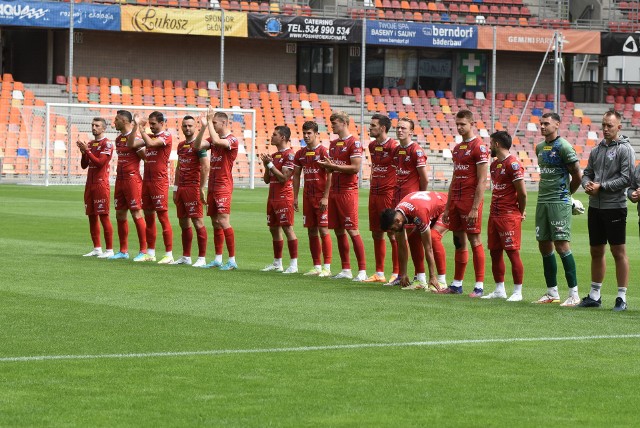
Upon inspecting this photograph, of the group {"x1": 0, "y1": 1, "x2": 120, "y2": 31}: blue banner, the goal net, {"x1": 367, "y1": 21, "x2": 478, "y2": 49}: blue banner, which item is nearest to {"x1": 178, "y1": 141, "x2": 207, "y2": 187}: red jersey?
the goal net

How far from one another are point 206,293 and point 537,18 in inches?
1657

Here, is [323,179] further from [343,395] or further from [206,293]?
[343,395]

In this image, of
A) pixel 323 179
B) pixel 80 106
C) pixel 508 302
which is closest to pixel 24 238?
pixel 323 179

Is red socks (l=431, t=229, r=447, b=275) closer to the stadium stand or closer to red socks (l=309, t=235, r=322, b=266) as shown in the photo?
red socks (l=309, t=235, r=322, b=266)

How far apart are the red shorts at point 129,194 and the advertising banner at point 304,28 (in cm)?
2913

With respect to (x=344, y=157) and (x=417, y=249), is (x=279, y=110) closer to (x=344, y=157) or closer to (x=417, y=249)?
(x=344, y=157)

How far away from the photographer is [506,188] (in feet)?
42.3

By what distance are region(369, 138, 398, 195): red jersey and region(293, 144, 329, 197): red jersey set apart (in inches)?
25.8

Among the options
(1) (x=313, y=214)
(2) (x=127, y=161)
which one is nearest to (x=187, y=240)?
(2) (x=127, y=161)

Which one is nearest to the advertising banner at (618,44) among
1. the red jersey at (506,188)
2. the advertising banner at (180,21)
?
the advertising banner at (180,21)

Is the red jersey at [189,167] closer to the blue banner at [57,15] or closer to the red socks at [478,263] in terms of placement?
the red socks at [478,263]

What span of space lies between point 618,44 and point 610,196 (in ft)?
135

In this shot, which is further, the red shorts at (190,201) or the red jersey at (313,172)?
the red shorts at (190,201)

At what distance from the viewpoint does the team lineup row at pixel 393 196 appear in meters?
12.2
